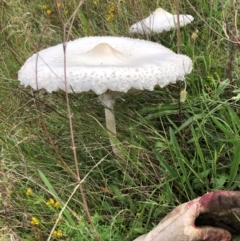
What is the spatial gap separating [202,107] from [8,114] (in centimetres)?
111

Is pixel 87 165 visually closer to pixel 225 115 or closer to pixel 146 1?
pixel 225 115

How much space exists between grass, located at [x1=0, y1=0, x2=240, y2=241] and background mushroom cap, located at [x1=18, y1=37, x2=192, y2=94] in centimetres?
14

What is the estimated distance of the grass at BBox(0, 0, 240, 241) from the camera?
1850mm

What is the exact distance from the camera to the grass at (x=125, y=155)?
1850 mm

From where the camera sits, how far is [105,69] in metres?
→ 1.78

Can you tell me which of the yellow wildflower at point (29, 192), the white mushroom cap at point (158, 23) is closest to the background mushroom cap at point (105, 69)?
the yellow wildflower at point (29, 192)

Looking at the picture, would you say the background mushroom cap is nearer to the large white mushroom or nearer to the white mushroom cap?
the large white mushroom

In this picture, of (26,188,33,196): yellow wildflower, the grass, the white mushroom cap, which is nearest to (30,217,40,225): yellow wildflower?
the grass

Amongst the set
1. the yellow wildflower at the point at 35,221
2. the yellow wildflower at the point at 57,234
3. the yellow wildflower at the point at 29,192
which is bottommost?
the yellow wildflower at the point at 57,234

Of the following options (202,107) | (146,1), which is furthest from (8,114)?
(146,1)

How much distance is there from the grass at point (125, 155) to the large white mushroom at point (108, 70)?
0.42 feet

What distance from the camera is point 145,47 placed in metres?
2.29

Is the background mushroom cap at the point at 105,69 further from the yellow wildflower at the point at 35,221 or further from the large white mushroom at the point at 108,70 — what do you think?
the yellow wildflower at the point at 35,221

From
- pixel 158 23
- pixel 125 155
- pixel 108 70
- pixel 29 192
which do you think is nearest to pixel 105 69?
pixel 108 70
